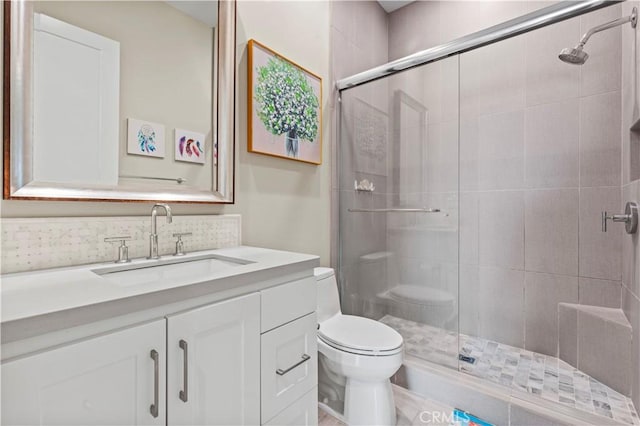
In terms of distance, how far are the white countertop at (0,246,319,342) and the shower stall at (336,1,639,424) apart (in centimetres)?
120

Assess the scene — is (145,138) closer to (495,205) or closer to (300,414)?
(300,414)

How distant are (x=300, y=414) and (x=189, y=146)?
1.15 m

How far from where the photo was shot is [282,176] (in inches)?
69.9

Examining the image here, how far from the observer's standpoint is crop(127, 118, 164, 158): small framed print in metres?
1.18

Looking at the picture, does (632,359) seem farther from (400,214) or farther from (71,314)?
(71,314)

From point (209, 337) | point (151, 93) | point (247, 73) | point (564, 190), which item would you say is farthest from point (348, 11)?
point (209, 337)

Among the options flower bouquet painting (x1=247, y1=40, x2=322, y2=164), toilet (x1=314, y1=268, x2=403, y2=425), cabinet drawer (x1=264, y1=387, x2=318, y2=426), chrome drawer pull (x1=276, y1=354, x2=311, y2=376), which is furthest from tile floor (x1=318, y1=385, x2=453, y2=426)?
flower bouquet painting (x1=247, y1=40, x2=322, y2=164)

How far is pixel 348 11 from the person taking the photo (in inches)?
90.5

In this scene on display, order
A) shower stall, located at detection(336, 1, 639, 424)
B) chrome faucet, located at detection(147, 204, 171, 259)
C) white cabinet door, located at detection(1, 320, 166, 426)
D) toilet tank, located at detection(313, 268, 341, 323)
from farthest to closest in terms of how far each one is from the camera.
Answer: shower stall, located at detection(336, 1, 639, 424)
toilet tank, located at detection(313, 268, 341, 323)
chrome faucet, located at detection(147, 204, 171, 259)
white cabinet door, located at detection(1, 320, 166, 426)

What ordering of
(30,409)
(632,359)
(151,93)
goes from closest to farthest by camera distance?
(30,409) → (151,93) → (632,359)

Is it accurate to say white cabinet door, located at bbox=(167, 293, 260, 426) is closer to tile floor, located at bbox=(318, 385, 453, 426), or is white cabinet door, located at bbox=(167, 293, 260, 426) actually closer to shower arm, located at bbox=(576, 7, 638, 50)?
tile floor, located at bbox=(318, 385, 453, 426)

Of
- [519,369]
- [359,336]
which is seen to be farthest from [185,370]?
[519,369]

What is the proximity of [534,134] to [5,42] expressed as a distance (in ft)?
8.65

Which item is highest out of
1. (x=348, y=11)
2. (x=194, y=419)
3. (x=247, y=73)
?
(x=348, y=11)
